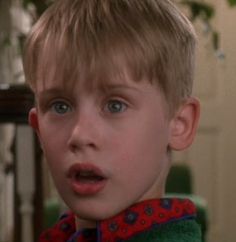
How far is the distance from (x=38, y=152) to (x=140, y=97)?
1.11 meters

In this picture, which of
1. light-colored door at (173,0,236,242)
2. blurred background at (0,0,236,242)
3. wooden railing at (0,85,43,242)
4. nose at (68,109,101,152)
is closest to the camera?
nose at (68,109,101,152)

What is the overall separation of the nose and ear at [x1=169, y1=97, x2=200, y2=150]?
113 mm

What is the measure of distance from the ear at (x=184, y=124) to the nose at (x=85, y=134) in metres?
0.11

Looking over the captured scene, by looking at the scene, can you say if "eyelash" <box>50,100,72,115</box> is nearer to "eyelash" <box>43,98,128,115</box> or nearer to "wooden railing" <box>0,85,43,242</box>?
"eyelash" <box>43,98,128,115</box>

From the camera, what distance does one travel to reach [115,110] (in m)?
0.83

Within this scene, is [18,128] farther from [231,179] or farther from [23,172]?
[231,179]

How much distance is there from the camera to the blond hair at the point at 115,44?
83cm

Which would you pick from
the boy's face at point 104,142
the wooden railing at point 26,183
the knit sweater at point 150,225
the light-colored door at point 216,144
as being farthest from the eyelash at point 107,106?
the light-colored door at point 216,144

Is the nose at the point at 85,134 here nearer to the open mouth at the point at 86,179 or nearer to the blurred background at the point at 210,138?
the open mouth at the point at 86,179

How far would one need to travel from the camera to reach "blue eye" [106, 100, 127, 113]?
832 mm

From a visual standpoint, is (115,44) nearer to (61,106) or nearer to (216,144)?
(61,106)

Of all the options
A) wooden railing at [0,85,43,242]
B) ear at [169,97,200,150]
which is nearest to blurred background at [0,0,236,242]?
wooden railing at [0,85,43,242]

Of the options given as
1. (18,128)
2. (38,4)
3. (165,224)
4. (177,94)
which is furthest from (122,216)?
(38,4)

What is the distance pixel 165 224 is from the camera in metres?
0.86
